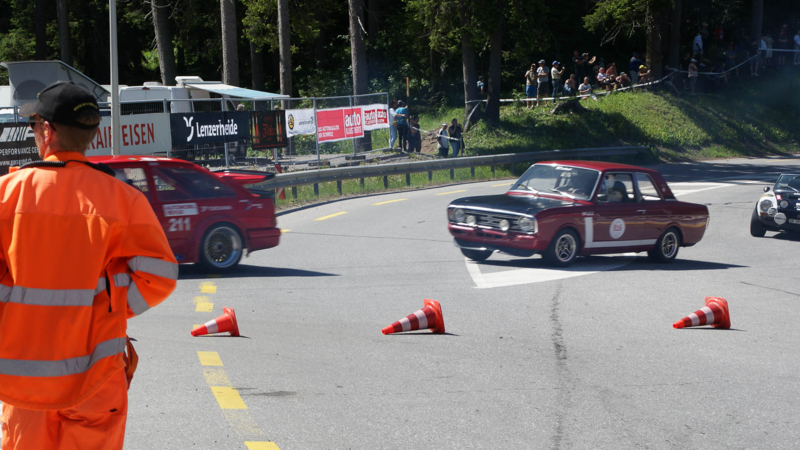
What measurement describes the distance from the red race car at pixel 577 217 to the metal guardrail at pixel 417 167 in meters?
8.02

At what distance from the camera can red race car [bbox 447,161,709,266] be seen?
11227 mm

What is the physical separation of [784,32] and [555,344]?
40.6 m

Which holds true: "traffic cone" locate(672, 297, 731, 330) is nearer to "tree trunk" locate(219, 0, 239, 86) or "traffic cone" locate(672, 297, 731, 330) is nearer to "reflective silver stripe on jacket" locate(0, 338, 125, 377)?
"reflective silver stripe on jacket" locate(0, 338, 125, 377)

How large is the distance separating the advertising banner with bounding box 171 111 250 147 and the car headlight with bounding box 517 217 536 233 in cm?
1181

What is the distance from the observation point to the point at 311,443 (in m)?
4.74

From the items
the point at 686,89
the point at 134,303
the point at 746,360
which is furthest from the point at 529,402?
Result: the point at 686,89

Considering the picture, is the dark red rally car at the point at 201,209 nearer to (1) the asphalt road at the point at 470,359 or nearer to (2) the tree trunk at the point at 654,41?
(1) the asphalt road at the point at 470,359

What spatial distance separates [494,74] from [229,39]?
1045 centimetres

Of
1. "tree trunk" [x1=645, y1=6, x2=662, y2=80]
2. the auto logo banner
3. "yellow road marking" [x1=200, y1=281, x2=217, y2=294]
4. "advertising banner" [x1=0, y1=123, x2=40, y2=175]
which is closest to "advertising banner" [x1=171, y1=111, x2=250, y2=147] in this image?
the auto logo banner

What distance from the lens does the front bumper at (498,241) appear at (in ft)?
36.3

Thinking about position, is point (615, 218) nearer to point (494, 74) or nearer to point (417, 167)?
point (417, 167)

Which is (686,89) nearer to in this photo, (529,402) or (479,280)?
(479,280)

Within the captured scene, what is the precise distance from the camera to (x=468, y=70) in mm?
33375

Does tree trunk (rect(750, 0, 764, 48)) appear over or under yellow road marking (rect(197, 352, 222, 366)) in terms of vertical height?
over
